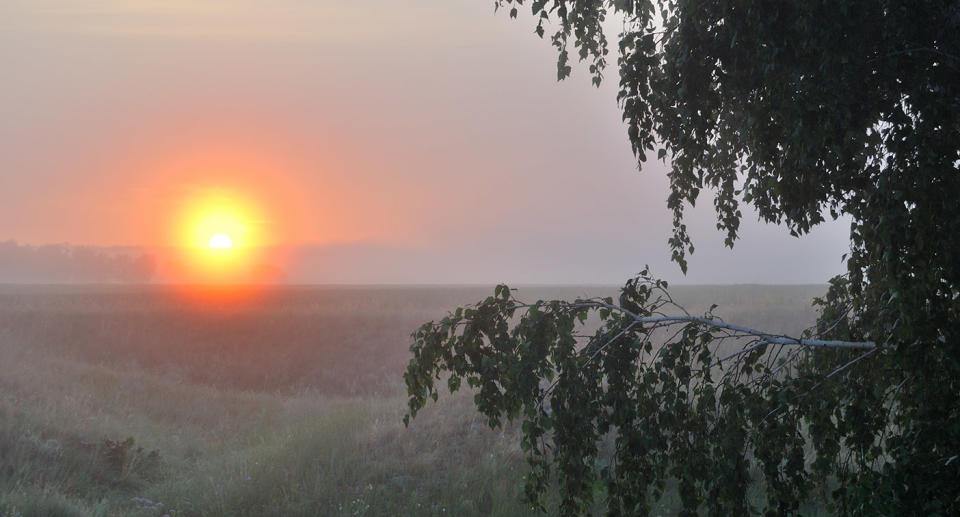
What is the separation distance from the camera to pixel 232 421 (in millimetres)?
20844

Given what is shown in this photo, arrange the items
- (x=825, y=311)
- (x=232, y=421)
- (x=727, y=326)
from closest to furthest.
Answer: (x=727, y=326), (x=825, y=311), (x=232, y=421)

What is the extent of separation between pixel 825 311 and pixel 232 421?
18023 millimetres

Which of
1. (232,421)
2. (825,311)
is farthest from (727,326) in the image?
(232,421)

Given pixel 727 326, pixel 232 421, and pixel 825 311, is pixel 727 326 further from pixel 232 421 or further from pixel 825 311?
pixel 232 421

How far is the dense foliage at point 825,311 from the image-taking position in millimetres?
3648

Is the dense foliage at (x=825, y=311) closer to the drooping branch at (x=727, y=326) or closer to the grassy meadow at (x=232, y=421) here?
the drooping branch at (x=727, y=326)

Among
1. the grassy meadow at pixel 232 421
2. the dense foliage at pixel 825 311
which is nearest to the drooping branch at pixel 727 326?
the dense foliage at pixel 825 311

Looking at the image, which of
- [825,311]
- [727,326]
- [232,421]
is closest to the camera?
[727,326]

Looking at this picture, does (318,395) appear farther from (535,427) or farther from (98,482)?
(535,427)

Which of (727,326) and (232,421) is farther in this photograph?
(232,421)

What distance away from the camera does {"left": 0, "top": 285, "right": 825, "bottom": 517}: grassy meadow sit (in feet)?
37.4

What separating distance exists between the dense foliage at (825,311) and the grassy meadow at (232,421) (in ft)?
19.6

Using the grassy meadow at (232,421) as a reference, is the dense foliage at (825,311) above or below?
above

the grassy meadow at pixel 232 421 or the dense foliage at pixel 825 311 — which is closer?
the dense foliage at pixel 825 311
